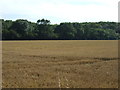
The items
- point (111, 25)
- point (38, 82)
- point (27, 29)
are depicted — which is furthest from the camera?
point (111, 25)

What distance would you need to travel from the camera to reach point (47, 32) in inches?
5153

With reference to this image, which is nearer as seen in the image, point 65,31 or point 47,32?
point 47,32

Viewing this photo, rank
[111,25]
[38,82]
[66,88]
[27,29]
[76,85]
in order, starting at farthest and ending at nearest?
1. [111,25]
2. [27,29]
3. [38,82]
4. [76,85]
5. [66,88]

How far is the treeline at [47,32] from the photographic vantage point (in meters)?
121

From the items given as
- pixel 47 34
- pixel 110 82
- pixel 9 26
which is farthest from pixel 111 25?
pixel 110 82

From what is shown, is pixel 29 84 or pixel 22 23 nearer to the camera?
pixel 29 84

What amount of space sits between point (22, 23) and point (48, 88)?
394ft

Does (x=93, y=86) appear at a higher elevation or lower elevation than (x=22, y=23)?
lower

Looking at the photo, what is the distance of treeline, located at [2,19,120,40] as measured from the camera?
399 feet

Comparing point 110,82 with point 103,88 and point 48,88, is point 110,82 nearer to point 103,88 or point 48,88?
point 103,88

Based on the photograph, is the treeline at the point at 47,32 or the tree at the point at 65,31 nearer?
the treeline at the point at 47,32

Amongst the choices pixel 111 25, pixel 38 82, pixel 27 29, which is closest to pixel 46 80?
pixel 38 82

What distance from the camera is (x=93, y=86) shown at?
11578mm

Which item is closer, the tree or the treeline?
the treeline
